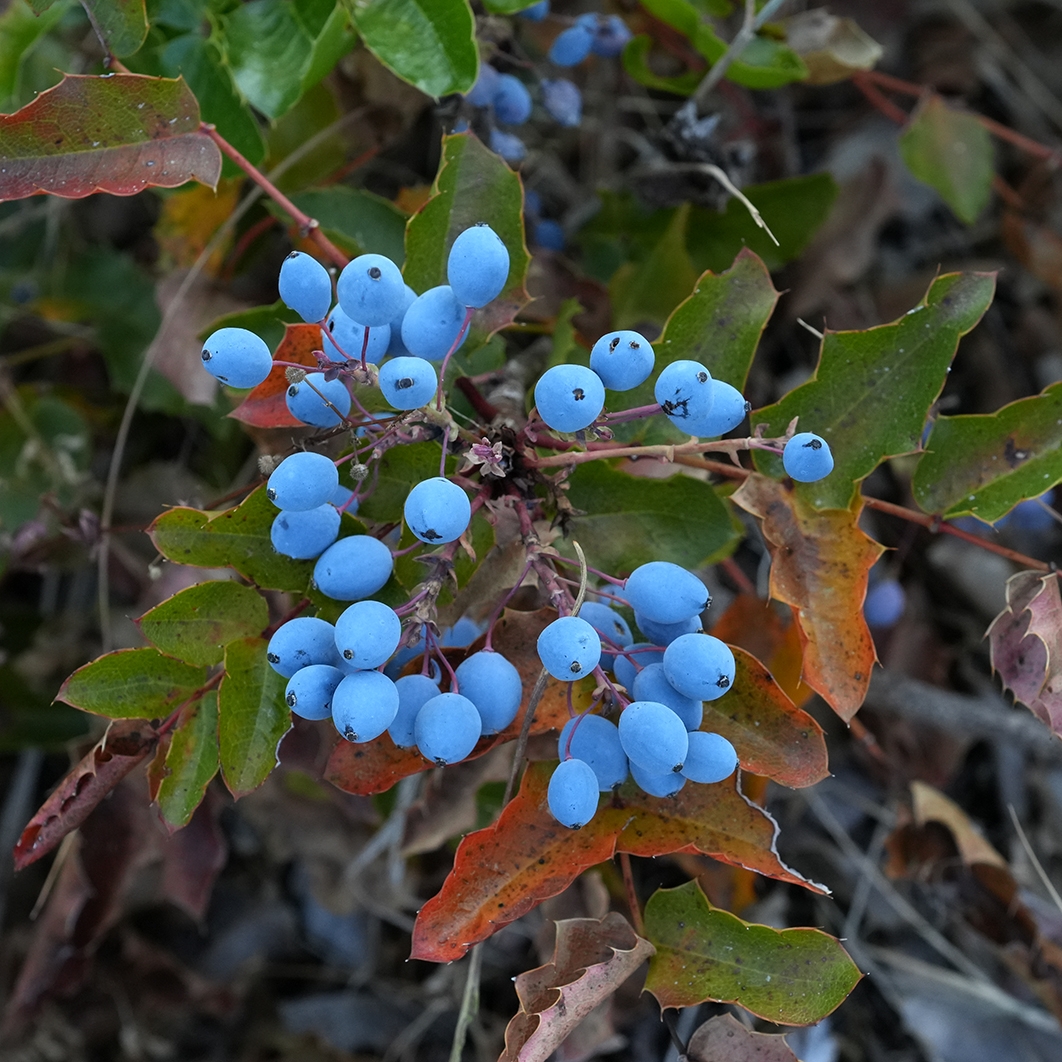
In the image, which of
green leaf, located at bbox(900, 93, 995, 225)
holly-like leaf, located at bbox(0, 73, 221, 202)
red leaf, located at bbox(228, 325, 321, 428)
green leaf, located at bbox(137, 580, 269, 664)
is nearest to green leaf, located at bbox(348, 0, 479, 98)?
holly-like leaf, located at bbox(0, 73, 221, 202)

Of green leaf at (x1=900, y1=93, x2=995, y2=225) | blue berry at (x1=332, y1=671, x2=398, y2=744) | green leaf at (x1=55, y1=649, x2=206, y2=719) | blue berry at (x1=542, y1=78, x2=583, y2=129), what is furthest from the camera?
green leaf at (x1=900, y1=93, x2=995, y2=225)

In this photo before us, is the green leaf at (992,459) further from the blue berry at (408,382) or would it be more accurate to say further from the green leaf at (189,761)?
the green leaf at (189,761)

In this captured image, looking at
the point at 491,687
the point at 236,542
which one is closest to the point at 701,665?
the point at 491,687

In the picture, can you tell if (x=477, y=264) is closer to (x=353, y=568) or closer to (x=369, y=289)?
(x=369, y=289)

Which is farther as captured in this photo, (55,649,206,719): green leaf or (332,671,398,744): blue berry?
(55,649,206,719): green leaf

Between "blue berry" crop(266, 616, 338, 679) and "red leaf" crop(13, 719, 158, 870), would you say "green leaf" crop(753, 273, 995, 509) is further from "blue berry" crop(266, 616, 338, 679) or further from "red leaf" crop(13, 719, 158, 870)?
"red leaf" crop(13, 719, 158, 870)

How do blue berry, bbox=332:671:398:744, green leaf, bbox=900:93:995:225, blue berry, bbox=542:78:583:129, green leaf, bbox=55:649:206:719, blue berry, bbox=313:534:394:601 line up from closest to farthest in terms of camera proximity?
blue berry, bbox=332:671:398:744 → blue berry, bbox=313:534:394:601 → green leaf, bbox=55:649:206:719 → blue berry, bbox=542:78:583:129 → green leaf, bbox=900:93:995:225

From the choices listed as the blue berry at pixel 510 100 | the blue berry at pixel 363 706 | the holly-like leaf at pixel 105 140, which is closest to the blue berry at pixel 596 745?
the blue berry at pixel 363 706
